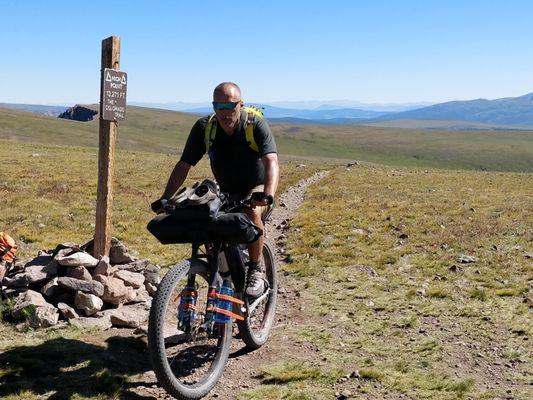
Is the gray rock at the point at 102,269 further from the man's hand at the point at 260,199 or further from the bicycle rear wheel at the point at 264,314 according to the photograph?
the man's hand at the point at 260,199

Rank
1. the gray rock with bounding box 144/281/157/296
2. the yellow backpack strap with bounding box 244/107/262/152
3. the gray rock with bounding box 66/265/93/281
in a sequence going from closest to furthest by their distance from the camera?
the yellow backpack strap with bounding box 244/107/262/152 → the gray rock with bounding box 66/265/93/281 → the gray rock with bounding box 144/281/157/296

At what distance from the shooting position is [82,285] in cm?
920

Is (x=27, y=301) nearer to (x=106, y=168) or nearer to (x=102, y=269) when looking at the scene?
(x=102, y=269)

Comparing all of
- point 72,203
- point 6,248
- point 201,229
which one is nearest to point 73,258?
point 6,248

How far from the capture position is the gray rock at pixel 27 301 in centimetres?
863

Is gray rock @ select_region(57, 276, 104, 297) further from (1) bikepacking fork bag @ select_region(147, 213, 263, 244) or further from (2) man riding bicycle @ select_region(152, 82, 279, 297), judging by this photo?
(1) bikepacking fork bag @ select_region(147, 213, 263, 244)

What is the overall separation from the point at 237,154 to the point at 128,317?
3537 millimetres

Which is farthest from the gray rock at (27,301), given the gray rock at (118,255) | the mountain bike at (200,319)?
the mountain bike at (200,319)

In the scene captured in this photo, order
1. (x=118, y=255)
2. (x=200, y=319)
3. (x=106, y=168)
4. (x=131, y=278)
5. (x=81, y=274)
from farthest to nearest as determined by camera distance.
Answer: (x=118, y=255)
(x=106, y=168)
(x=131, y=278)
(x=81, y=274)
(x=200, y=319)

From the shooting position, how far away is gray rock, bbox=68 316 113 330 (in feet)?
28.0

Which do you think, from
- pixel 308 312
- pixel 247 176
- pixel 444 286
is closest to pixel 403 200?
pixel 444 286

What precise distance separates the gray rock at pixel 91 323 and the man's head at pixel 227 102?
13.6 ft

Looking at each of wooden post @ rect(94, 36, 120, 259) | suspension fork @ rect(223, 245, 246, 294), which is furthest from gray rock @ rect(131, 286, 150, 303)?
suspension fork @ rect(223, 245, 246, 294)

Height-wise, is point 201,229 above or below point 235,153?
below
